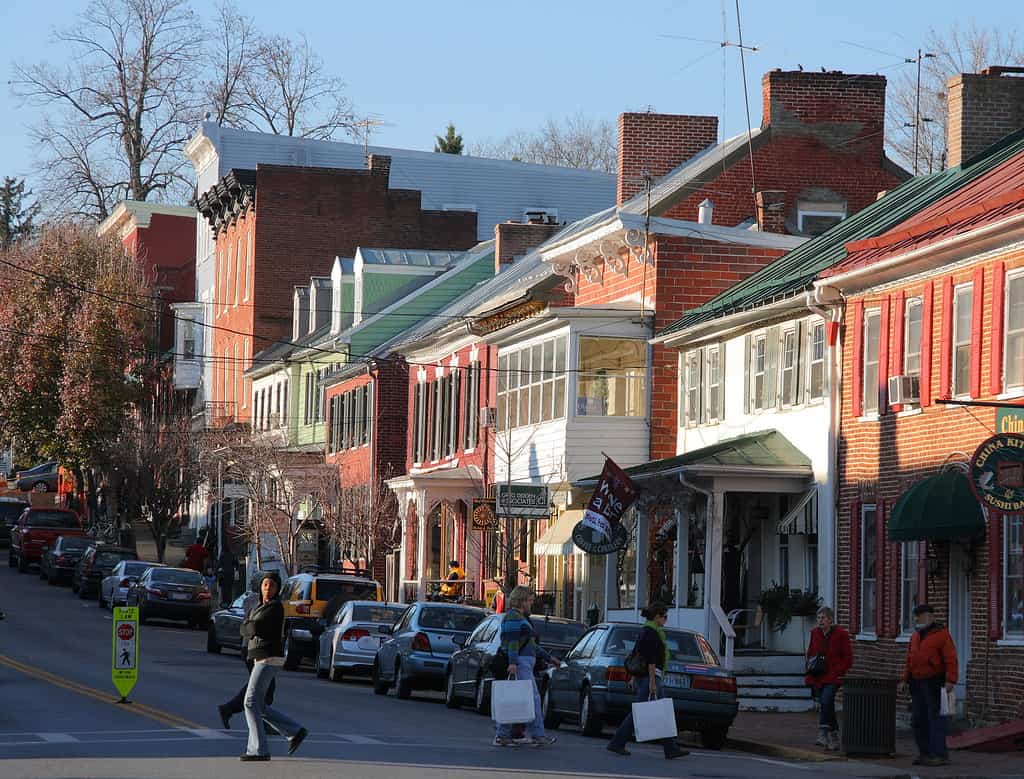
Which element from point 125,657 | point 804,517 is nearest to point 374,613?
point 804,517

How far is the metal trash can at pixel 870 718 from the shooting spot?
20547 mm

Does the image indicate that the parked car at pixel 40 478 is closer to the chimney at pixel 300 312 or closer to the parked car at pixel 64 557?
the chimney at pixel 300 312

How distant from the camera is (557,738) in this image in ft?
70.8

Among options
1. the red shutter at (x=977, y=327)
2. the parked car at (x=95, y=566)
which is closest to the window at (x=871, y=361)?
the red shutter at (x=977, y=327)

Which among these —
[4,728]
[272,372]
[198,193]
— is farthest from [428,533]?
[198,193]

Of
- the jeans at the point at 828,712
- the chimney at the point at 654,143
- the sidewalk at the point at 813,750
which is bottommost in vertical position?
the sidewalk at the point at 813,750

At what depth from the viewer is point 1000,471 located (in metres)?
19.5

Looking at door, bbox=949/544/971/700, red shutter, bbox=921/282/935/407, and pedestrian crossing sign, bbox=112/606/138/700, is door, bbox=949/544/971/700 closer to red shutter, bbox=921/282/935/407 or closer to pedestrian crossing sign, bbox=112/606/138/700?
red shutter, bbox=921/282/935/407

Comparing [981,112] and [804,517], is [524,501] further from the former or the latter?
[981,112]

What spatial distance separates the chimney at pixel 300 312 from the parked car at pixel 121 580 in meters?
15.9

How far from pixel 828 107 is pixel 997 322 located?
18449mm

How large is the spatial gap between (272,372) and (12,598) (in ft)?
53.1

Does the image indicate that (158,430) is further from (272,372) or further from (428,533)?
(428,533)

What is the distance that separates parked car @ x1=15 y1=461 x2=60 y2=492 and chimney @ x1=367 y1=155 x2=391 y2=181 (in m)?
29.9
